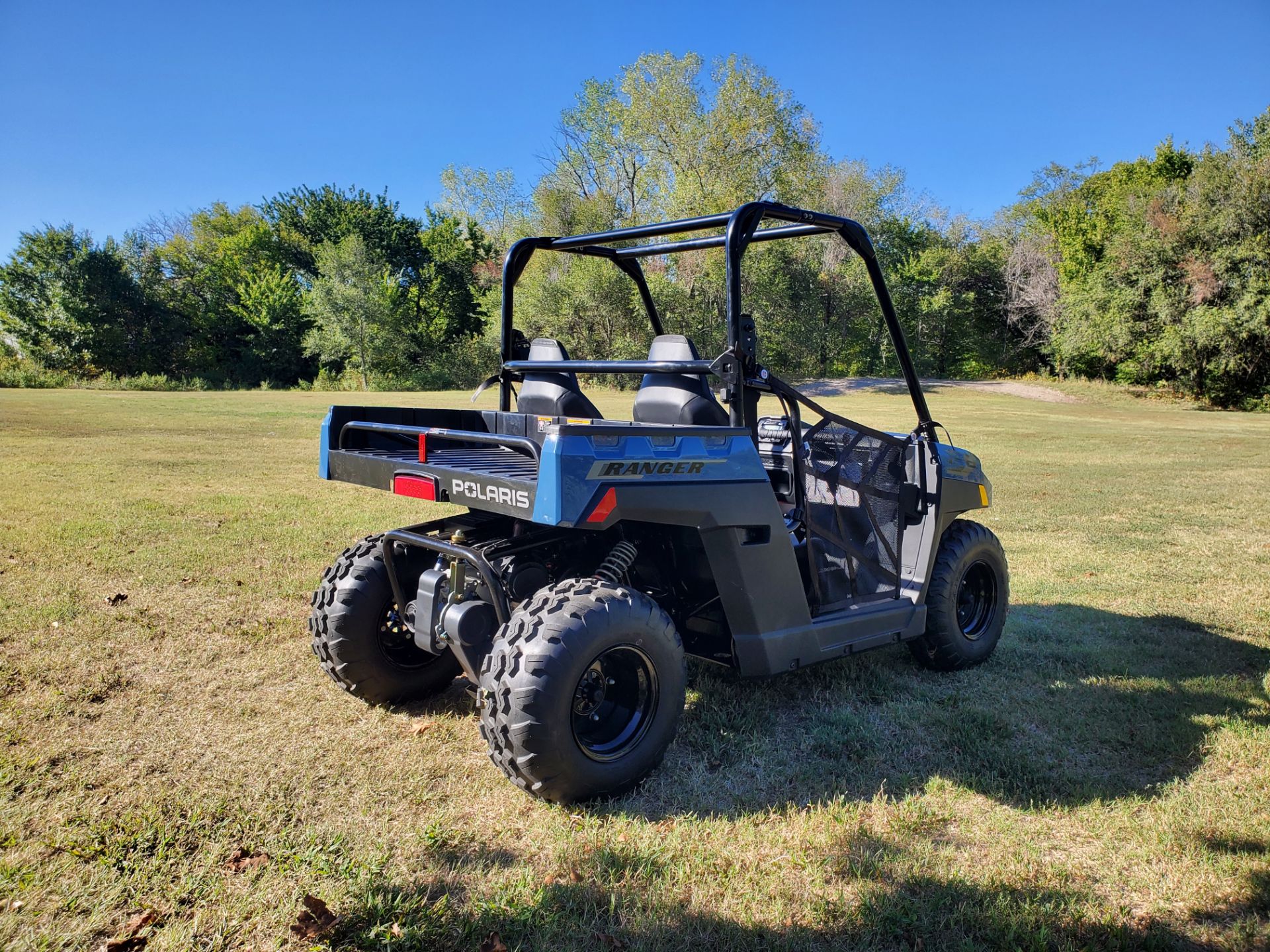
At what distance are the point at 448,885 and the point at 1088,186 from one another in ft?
196

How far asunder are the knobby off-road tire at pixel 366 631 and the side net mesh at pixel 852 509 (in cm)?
185

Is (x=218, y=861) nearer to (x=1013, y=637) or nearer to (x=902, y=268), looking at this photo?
(x=1013, y=637)

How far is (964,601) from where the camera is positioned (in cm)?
498

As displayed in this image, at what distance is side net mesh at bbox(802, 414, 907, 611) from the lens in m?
4.05

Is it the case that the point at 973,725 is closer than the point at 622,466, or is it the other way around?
the point at 622,466

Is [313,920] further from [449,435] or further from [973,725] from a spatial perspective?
[973,725]

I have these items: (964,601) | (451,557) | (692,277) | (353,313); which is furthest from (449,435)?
(353,313)

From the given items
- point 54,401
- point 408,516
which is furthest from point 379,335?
point 408,516

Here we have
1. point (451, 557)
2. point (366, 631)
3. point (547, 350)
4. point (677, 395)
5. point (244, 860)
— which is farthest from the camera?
point (547, 350)

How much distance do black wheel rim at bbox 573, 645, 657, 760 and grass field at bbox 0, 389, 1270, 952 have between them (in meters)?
0.23

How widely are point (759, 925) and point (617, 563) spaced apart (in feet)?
4.67

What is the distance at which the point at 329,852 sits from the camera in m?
2.82

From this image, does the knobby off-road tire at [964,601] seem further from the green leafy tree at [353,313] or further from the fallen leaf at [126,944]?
the green leafy tree at [353,313]

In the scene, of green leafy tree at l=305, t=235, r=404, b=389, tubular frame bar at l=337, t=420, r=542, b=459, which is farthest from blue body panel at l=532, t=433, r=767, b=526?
green leafy tree at l=305, t=235, r=404, b=389
